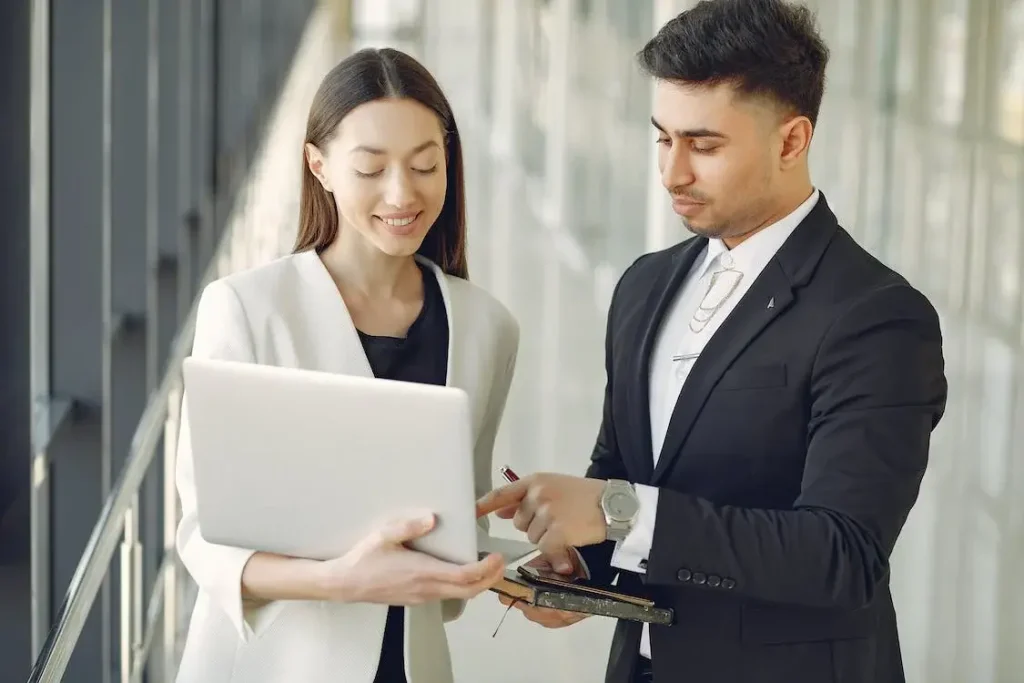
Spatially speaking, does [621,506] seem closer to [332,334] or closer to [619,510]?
[619,510]

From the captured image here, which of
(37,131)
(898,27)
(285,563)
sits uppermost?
(898,27)

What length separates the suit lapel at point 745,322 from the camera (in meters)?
2.10

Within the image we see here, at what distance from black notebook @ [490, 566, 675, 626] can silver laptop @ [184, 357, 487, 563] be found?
17cm

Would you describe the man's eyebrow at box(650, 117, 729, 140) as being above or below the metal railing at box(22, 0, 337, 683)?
above

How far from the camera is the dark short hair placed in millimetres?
2102

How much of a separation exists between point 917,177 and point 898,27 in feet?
2.33

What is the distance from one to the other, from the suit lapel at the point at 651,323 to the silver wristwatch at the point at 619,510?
20 centimetres

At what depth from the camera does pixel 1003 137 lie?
209 inches

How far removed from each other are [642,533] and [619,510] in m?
0.05

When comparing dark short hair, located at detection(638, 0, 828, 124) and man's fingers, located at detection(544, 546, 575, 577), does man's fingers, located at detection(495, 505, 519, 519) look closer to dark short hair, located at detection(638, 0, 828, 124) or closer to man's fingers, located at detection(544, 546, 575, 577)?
man's fingers, located at detection(544, 546, 575, 577)

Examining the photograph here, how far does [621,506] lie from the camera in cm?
201

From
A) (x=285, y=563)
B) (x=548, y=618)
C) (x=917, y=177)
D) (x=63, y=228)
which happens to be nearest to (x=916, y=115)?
(x=917, y=177)

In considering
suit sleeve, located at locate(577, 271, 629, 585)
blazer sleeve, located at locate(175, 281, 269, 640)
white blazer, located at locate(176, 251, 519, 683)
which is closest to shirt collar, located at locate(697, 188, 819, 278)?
suit sleeve, located at locate(577, 271, 629, 585)

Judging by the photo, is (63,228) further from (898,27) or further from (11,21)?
(898,27)
